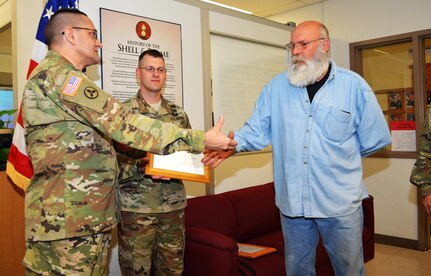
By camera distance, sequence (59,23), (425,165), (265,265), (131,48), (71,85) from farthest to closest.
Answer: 1. (131,48)
2. (265,265)
3. (425,165)
4. (59,23)
5. (71,85)

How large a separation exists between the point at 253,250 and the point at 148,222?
3.19 feet

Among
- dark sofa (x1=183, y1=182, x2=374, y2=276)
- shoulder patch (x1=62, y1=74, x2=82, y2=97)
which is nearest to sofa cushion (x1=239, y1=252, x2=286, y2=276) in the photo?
dark sofa (x1=183, y1=182, x2=374, y2=276)

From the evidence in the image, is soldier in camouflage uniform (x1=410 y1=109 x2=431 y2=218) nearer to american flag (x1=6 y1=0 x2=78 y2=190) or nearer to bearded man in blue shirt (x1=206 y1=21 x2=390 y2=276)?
bearded man in blue shirt (x1=206 y1=21 x2=390 y2=276)

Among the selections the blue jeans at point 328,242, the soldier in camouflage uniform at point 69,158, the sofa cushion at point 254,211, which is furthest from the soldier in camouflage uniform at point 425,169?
the soldier in camouflage uniform at point 69,158

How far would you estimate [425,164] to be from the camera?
2.26 m

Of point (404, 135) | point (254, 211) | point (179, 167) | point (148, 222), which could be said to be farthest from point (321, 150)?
point (404, 135)

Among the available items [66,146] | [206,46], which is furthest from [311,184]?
[206,46]

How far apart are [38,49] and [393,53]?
4.20 metres

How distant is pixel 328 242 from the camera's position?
190 centimetres

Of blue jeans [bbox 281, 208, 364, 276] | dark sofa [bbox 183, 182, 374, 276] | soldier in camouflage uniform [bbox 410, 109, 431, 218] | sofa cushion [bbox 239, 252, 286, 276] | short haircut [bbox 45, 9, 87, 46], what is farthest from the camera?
sofa cushion [bbox 239, 252, 286, 276]

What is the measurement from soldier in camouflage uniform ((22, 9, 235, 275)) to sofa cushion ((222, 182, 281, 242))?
176cm

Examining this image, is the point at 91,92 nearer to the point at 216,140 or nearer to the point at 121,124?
the point at 121,124

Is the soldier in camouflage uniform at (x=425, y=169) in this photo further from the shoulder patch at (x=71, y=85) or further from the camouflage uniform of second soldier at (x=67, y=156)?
the shoulder patch at (x=71, y=85)

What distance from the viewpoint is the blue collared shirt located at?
1851 mm
